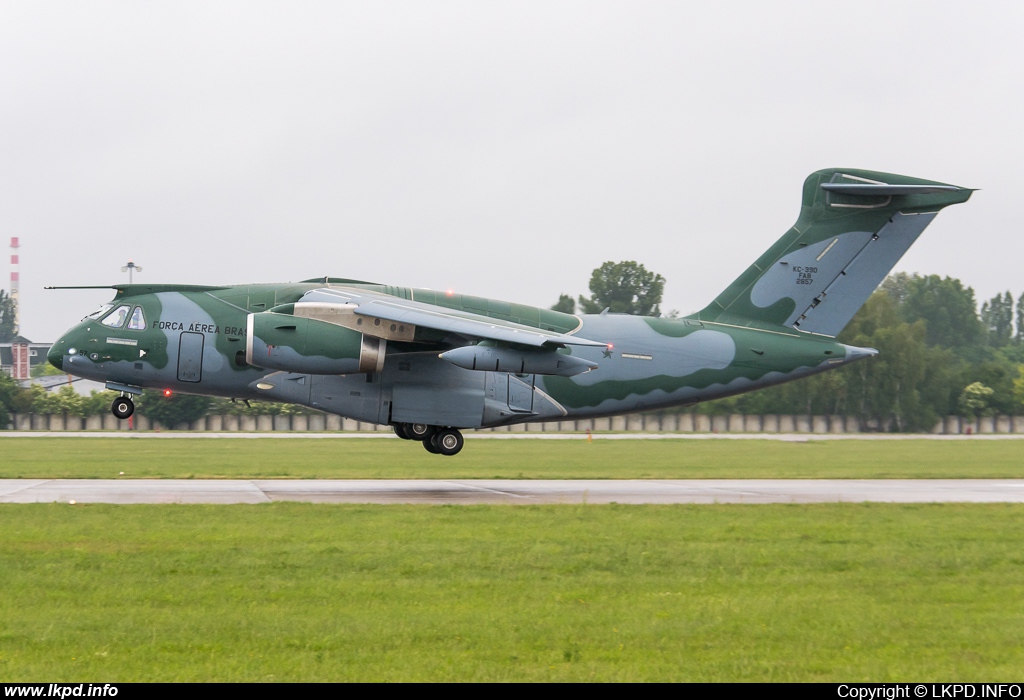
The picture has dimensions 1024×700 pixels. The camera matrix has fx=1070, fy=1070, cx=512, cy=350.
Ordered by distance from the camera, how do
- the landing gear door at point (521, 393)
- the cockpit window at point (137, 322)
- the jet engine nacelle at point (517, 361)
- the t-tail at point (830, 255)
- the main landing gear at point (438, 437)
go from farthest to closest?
the t-tail at point (830, 255) → the main landing gear at point (438, 437) → the landing gear door at point (521, 393) → the cockpit window at point (137, 322) → the jet engine nacelle at point (517, 361)

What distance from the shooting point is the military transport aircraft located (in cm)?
2155

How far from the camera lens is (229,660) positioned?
29.0ft

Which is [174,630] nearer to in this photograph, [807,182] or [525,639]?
[525,639]

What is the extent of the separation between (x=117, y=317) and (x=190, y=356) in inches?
68.6

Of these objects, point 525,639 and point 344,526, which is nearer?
point 525,639

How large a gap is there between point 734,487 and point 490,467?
917cm

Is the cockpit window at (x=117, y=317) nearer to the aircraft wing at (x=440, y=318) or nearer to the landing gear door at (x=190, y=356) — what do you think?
the landing gear door at (x=190, y=356)

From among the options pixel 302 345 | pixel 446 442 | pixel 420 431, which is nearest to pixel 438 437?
pixel 446 442

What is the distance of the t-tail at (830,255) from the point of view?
24.2 m

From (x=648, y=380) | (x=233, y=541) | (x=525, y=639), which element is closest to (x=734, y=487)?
(x=648, y=380)

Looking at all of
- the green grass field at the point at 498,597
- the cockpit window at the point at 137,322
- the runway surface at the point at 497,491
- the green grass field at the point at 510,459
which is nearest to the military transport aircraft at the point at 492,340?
the cockpit window at the point at 137,322

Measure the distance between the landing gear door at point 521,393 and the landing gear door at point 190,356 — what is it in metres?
6.63

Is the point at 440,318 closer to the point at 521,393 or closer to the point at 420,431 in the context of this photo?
the point at 521,393

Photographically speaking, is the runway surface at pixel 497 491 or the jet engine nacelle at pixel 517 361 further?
the jet engine nacelle at pixel 517 361
